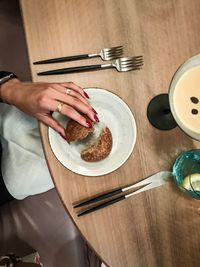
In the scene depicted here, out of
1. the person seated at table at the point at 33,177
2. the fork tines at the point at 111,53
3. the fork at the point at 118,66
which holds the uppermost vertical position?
the fork tines at the point at 111,53

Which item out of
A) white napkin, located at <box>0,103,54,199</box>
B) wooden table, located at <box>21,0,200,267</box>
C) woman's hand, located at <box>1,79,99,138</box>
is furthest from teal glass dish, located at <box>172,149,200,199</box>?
white napkin, located at <box>0,103,54,199</box>

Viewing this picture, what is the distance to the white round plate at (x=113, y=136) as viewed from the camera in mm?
735

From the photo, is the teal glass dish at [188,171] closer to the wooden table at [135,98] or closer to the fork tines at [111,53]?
the wooden table at [135,98]

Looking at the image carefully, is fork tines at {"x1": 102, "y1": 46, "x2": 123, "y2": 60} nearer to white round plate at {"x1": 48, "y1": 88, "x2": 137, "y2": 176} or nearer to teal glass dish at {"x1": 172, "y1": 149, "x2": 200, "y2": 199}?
white round plate at {"x1": 48, "y1": 88, "x2": 137, "y2": 176}

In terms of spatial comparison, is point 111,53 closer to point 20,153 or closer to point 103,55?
point 103,55

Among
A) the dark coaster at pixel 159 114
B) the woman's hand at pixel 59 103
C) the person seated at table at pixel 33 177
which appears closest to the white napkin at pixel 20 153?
the person seated at table at pixel 33 177

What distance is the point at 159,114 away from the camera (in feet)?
2.49

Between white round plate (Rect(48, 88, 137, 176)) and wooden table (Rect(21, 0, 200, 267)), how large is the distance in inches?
0.5

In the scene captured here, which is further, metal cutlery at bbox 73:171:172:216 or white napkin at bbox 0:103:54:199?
white napkin at bbox 0:103:54:199

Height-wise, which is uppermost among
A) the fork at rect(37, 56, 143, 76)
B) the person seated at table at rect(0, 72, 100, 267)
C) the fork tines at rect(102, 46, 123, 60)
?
the fork tines at rect(102, 46, 123, 60)

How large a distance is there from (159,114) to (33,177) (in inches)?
14.3

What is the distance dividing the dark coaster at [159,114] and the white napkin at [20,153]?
0.28m

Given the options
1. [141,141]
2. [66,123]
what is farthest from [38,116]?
[141,141]

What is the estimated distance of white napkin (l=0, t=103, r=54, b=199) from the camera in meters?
0.90
